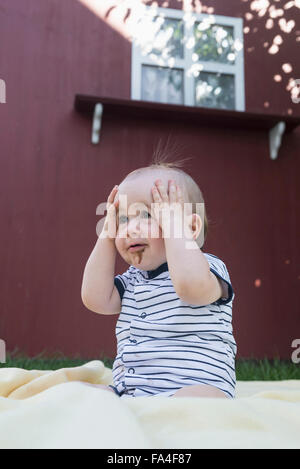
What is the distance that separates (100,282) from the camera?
4.29ft

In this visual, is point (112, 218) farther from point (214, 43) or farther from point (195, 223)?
point (214, 43)

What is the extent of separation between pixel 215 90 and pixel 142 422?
4.29 metres

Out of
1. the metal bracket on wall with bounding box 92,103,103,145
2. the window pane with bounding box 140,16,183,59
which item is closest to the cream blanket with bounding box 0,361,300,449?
the metal bracket on wall with bounding box 92,103,103,145

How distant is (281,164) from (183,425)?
163 inches

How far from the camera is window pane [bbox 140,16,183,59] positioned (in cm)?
454

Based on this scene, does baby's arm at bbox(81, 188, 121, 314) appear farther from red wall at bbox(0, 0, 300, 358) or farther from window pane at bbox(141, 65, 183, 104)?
window pane at bbox(141, 65, 183, 104)

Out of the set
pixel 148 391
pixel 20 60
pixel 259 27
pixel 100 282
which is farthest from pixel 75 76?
pixel 148 391

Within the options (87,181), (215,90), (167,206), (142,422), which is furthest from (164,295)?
(215,90)

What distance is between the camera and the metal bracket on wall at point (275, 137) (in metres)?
4.44

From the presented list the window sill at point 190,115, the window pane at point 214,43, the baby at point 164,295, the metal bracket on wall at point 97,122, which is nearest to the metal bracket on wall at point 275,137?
the window sill at point 190,115

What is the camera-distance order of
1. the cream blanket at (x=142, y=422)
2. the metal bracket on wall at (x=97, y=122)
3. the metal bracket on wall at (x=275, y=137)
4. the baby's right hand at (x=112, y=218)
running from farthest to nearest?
the metal bracket on wall at (x=275, y=137) → the metal bracket on wall at (x=97, y=122) → the baby's right hand at (x=112, y=218) → the cream blanket at (x=142, y=422)

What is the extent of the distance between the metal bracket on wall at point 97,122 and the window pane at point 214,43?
3.74ft

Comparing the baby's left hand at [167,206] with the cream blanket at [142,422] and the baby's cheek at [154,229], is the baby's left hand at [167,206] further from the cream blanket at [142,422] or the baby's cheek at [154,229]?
the cream blanket at [142,422]

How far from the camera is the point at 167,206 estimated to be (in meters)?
1.15
